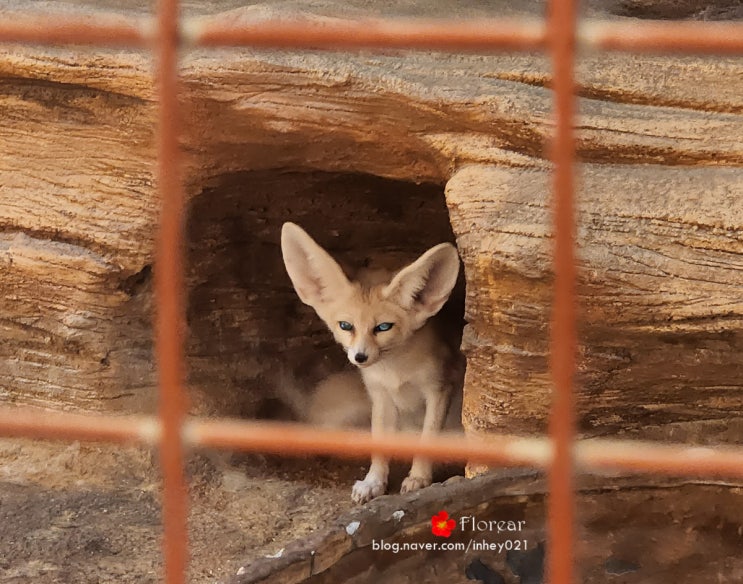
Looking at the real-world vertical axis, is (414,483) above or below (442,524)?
below

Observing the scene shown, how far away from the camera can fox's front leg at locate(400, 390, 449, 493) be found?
8.07 feet

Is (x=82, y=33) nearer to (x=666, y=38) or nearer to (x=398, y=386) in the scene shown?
(x=666, y=38)

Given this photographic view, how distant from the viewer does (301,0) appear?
7.13ft

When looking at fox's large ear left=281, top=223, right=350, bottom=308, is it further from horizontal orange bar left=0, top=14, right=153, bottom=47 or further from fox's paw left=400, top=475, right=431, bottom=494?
horizontal orange bar left=0, top=14, right=153, bottom=47

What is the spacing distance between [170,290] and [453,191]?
1226 millimetres

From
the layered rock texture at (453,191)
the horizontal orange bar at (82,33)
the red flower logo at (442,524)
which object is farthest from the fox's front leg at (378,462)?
the horizontal orange bar at (82,33)

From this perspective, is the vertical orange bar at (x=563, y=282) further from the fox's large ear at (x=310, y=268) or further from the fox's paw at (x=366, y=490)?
the fox's paw at (x=366, y=490)

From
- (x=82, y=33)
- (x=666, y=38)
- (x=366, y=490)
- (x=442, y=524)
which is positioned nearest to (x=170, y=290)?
(x=82, y=33)

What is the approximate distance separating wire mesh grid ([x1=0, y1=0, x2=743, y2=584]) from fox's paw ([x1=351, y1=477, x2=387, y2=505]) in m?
1.68

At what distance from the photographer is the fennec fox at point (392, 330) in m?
2.27

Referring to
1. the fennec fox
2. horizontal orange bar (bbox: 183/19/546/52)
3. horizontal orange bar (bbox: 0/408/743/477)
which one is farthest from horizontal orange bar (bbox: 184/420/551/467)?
the fennec fox

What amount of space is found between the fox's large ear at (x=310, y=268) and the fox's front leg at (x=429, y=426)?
1.37 ft

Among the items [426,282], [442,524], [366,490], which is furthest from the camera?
[366,490]

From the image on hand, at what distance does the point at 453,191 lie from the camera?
1.89 meters
